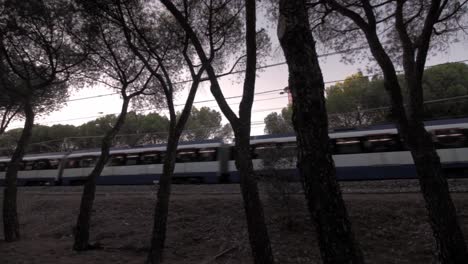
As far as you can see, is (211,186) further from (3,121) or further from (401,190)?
(3,121)

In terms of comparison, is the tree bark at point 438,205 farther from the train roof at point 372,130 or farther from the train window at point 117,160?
the train window at point 117,160

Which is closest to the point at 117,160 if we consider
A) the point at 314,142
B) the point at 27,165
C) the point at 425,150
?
the point at 27,165

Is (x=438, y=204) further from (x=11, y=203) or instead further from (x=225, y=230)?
(x=11, y=203)

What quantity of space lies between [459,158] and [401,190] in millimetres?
3348

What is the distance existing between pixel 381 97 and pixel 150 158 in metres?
21.9

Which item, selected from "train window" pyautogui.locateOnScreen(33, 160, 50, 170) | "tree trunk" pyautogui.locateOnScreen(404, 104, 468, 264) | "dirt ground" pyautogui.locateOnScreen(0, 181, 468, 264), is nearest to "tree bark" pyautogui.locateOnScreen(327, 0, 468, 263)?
"tree trunk" pyautogui.locateOnScreen(404, 104, 468, 264)

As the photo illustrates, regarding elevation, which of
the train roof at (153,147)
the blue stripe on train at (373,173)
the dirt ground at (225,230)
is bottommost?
the dirt ground at (225,230)

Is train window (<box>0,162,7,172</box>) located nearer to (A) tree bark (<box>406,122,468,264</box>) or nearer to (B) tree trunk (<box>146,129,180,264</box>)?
(B) tree trunk (<box>146,129,180,264</box>)

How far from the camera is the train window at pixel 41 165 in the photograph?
25.2 m

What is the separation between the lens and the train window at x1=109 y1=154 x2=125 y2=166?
2129cm

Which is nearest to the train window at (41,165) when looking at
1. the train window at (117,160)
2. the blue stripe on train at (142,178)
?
the blue stripe on train at (142,178)

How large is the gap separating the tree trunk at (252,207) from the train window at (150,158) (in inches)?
566

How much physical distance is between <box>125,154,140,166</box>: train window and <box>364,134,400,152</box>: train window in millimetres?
13738

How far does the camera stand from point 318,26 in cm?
1055
